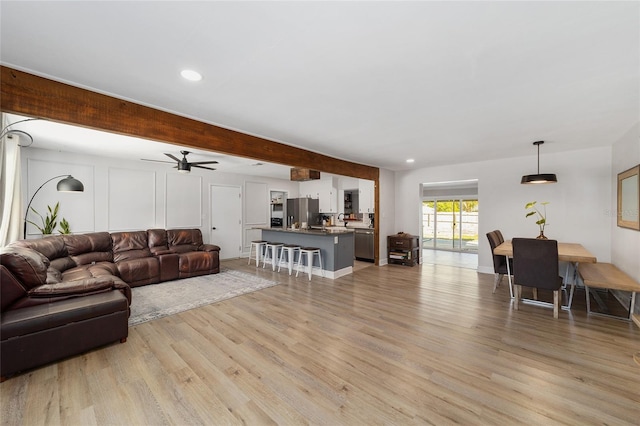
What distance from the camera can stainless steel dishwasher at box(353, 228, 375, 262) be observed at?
22.8ft

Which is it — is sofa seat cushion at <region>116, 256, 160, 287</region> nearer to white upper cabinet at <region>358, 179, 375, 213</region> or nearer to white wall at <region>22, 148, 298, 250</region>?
white wall at <region>22, 148, 298, 250</region>

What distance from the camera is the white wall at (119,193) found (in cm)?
479

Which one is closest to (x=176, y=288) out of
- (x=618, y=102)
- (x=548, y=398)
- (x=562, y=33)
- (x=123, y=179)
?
(x=123, y=179)

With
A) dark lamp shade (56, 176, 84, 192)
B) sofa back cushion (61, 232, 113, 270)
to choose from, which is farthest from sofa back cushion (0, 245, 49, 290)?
sofa back cushion (61, 232, 113, 270)

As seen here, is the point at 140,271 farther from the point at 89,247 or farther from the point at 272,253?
the point at 272,253

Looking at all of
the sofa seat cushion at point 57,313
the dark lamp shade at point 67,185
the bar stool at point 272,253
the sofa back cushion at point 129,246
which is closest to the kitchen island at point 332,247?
the bar stool at point 272,253

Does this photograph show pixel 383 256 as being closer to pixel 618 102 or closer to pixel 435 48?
pixel 618 102

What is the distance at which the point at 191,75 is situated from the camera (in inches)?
81.0

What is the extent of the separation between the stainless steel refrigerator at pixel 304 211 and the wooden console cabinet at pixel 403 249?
8.69 feet

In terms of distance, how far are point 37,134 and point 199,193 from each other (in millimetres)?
3324

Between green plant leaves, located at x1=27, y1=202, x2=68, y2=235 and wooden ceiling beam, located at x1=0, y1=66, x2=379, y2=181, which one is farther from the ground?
wooden ceiling beam, located at x1=0, y1=66, x2=379, y2=181

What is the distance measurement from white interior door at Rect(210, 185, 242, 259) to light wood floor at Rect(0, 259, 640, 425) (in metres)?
3.95

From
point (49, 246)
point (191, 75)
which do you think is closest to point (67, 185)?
point (49, 246)

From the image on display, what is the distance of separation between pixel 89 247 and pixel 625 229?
871 centimetres
